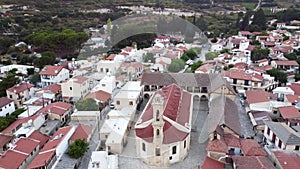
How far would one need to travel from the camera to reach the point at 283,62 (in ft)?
34.1

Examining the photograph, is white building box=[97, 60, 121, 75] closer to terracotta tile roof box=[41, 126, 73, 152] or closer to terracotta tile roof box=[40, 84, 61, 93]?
terracotta tile roof box=[40, 84, 61, 93]

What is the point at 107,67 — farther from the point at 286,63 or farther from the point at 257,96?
the point at 286,63

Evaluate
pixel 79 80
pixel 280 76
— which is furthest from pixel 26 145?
pixel 280 76

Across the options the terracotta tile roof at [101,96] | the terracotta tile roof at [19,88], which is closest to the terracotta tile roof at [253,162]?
the terracotta tile roof at [101,96]

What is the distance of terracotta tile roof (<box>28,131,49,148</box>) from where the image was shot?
6.22 metres

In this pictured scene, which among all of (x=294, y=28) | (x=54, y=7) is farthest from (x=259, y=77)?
(x=54, y=7)

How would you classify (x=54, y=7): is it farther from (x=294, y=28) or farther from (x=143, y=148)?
(x=143, y=148)

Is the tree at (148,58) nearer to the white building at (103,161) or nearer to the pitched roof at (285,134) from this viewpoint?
the pitched roof at (285,134)

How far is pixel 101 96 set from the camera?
8211mm

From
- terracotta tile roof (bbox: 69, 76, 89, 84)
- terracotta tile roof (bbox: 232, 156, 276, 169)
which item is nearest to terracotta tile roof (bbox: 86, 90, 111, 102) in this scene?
terracotta tile roof (bbox: 69, 76, 89, 84)

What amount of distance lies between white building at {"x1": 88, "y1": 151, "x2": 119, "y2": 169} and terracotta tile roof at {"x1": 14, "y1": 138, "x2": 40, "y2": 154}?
1.40 metres

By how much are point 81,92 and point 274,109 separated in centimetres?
538

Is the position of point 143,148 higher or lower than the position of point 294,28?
lower

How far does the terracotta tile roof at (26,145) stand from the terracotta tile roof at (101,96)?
2.33 m
